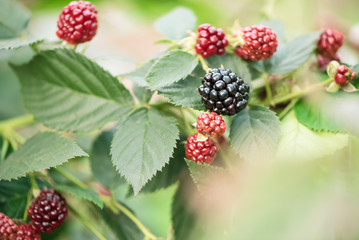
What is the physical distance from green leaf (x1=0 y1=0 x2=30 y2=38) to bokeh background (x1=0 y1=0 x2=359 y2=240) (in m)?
0.03

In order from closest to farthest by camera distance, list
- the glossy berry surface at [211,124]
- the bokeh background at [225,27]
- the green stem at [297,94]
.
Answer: the bokeh background at [225,27] < the glossy berry surface at [211,124] < the green stem at [297,94]

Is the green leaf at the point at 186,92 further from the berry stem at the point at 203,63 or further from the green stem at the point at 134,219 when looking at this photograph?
the green stem at the point at 134,219

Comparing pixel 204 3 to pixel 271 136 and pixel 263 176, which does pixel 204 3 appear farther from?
pixel 263 176

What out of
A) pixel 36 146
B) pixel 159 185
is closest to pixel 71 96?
pixel 36 146

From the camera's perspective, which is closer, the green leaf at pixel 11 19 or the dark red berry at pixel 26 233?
the dark red berry at pixel 26 233

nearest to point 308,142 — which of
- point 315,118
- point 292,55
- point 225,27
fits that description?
point 315,118

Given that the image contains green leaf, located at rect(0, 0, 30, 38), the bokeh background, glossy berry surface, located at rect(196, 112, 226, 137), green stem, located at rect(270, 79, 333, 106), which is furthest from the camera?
green leaf, located at rect(0, 0, 30, 38)

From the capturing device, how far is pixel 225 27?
70 centimetres

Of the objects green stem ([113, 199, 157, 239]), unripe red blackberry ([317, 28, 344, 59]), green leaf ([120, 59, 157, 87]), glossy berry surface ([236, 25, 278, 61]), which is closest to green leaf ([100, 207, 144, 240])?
green stem ([113, 199, 157, 239])

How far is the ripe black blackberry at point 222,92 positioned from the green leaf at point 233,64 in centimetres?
6

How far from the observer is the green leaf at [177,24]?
25.8 inches

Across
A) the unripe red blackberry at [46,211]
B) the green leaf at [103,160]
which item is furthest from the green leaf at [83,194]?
the green leaf at [103,160]

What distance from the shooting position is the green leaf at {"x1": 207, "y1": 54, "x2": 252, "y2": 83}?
0.58m

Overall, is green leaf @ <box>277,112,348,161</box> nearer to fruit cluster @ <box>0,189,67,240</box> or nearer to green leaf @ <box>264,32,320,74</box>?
green leaf @ <box>264,32,320,74</box>
